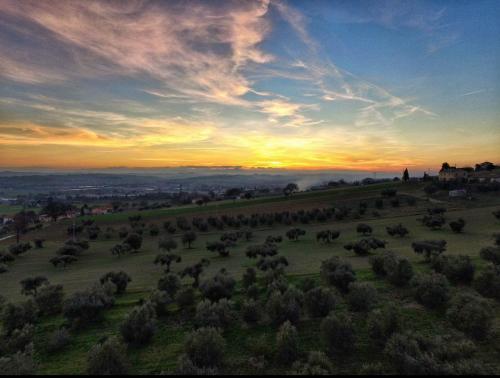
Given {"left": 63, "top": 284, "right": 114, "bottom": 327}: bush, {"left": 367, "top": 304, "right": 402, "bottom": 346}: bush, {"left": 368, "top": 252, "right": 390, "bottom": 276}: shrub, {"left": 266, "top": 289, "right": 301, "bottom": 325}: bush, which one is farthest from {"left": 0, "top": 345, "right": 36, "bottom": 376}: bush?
{"left": 368, "top": 252, "right": 390, "bottom": 276}: shrub

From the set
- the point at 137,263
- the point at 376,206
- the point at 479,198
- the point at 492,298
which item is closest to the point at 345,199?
the point at 376,206

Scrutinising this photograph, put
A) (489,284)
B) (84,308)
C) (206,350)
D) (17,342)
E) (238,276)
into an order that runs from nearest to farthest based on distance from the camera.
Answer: (206,350)
(17,342)
(489,284)
(84,308)
(238,276)

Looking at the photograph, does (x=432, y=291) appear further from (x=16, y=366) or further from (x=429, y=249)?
(x=16, y=366)

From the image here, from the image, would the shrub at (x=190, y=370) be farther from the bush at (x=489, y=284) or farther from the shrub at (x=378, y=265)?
the bush at (x=489, y=284)

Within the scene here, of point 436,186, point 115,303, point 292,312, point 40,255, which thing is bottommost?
point 40,255

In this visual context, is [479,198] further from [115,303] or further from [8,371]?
[8,371]

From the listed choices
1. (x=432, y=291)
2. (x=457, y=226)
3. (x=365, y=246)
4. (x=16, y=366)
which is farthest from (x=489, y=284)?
(x=457, y=226)

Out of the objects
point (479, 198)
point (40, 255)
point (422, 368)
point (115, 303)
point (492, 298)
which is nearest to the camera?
point (422, 368)
